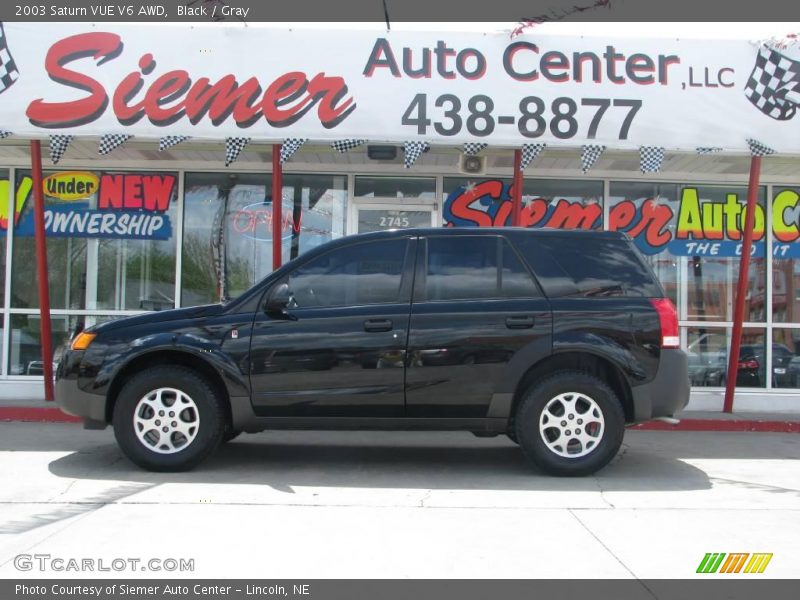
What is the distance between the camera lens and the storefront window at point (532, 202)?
10828 mm

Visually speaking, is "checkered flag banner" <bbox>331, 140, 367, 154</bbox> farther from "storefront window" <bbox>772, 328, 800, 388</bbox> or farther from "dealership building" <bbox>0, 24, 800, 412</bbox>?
"storefront window" <bbox>772, 328, 800, 388</bbox>

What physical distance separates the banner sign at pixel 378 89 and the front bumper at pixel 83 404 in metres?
→ 3.45

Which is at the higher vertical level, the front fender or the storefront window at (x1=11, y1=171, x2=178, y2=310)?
the storefront window at (x1=11, y1=171, x2=178, y2=310)

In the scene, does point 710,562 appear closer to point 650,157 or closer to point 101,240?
point 650,157

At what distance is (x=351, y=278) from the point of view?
6297 mm

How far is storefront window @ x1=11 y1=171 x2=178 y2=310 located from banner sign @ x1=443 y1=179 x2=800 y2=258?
3958mm

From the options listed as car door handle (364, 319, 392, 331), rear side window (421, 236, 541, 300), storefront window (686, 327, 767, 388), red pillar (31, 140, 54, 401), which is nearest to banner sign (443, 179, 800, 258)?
storefront window (686, 327, 767, 388)

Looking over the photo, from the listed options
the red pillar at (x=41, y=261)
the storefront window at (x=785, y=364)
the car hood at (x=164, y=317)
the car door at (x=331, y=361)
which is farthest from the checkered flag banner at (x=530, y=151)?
the red pillar at (x=41, y=261)

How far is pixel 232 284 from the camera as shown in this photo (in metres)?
10.8

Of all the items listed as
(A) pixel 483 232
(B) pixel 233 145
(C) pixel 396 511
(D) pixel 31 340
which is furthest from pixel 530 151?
(D) pixel 31 340

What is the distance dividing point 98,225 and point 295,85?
12.5 feet

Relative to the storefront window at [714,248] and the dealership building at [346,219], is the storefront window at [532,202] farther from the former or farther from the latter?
the storefront window at [714,248]

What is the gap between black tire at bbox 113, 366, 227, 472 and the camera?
20.0 ft

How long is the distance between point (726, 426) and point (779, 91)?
12.7 ft
